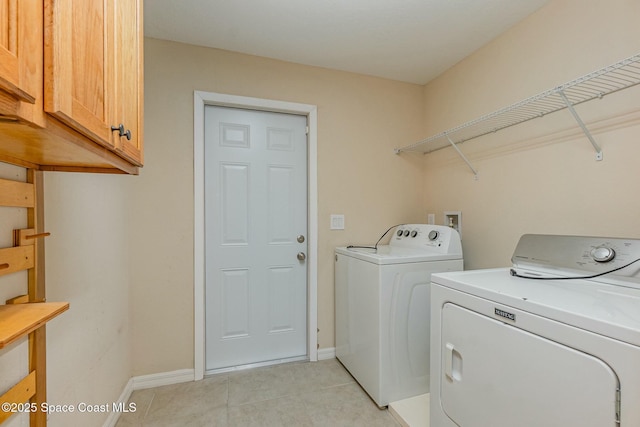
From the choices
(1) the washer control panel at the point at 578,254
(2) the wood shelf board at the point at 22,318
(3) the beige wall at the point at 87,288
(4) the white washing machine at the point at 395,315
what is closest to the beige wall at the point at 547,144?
(1) the washer control panel at the point at 578,254

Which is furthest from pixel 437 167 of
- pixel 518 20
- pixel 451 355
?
pixel 451 355

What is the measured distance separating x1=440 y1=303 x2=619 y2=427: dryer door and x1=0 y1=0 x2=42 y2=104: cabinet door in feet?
4.49

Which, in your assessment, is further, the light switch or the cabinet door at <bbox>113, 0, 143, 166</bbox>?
the light switch

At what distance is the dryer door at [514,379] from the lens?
0.75 metres

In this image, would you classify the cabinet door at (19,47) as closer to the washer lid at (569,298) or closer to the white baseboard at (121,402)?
the washer lid at (569,298)

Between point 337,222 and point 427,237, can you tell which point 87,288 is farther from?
point 427,237

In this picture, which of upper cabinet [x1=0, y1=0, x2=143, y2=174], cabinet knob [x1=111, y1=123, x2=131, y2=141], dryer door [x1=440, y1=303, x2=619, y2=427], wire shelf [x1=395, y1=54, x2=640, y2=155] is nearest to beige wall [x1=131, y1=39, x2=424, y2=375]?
wire shelf [x1=395, y1=54, x2=640, y2=155]

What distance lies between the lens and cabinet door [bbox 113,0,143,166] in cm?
87

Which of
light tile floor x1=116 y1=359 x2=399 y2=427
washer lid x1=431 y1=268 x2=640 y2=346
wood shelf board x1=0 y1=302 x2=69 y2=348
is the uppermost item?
wood shelf board x1=0 y1=302 x2=69 y2=348

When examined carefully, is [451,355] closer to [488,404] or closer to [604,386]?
[488,404]

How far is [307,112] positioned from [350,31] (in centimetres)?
63

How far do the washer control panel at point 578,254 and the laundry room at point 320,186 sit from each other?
0.19 metres

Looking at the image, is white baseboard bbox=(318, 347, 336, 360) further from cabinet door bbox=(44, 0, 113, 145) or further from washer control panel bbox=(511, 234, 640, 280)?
cabinet door bbox=(44, 0, 113, 145)

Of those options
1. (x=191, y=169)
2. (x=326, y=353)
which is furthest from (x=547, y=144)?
(x=191, y=169)
